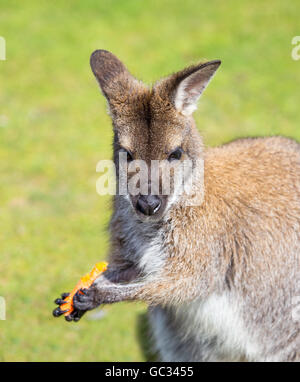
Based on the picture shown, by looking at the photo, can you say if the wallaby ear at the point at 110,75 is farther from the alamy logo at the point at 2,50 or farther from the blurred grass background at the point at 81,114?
the alamy logo at the point at 2,50

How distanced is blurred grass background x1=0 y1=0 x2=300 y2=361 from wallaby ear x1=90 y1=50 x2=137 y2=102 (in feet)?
4.29

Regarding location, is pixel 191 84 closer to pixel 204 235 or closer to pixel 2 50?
pixel 204 235

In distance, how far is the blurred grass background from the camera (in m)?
5.10

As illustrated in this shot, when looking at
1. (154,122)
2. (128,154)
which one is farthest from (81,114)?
(154,122)

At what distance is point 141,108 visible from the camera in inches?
137

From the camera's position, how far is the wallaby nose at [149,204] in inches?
132

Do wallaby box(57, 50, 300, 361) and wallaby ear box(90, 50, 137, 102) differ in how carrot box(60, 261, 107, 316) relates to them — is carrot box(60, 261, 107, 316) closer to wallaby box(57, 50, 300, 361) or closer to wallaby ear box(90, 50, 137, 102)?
wallaby box(57, 50, 300, 361)

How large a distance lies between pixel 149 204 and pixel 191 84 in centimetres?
80

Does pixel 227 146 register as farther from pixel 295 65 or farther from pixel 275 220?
pixel 295 65

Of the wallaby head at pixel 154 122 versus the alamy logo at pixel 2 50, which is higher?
the alamy logo at pixel 2 50

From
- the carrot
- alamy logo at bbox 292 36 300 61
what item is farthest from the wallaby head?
alamy logo at bbox 292 36 300 61

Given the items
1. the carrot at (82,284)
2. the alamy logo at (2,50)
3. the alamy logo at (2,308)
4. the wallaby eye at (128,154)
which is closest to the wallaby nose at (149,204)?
the wallaby eye at (128,154)

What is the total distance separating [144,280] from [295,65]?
719 centimetres

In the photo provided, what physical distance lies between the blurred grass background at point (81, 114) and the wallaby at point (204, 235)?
83 cm
